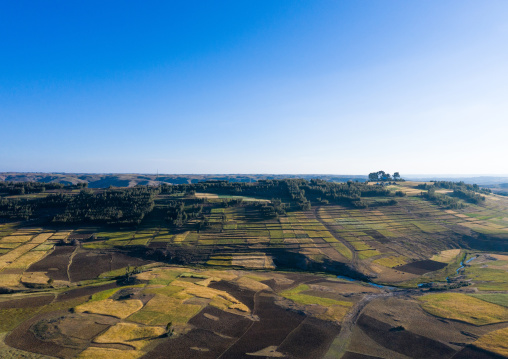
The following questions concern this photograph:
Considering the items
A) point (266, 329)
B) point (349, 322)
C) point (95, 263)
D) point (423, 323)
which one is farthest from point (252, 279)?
point (95, 263)

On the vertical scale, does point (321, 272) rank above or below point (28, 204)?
below

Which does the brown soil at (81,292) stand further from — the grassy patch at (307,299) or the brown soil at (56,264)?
the grassy patch at (307,299)

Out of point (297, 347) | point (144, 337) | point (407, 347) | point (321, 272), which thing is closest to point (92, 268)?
point (144, 337)

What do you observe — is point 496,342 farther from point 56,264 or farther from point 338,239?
point 56,264

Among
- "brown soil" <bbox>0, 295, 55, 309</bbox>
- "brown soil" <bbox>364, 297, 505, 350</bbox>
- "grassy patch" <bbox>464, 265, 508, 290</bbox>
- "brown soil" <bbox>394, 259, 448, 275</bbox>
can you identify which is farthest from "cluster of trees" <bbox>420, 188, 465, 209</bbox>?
"brown soil" <bbox>0, 295, 55, 309</bbox>

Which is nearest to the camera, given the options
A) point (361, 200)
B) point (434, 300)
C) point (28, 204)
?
point (434, 300)

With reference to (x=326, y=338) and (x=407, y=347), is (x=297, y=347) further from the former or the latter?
(x=407, y=347)

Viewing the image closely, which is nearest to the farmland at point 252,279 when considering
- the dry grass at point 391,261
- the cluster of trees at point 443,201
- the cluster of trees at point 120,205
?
the dry grass at point 391,261
